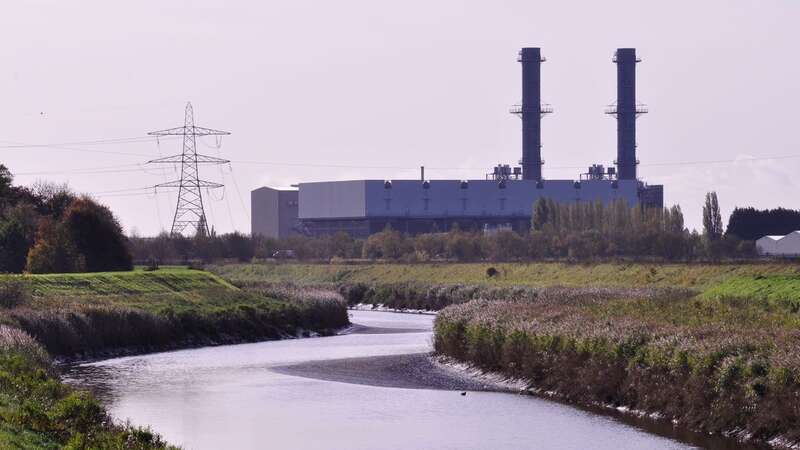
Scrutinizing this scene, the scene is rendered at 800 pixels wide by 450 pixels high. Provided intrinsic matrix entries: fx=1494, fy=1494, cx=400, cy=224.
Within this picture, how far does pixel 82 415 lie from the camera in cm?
2888

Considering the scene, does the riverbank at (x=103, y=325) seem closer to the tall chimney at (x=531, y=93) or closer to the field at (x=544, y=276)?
the field at (x=544, y=276)

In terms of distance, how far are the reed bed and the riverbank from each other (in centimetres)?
1327

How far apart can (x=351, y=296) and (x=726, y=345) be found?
76.4m

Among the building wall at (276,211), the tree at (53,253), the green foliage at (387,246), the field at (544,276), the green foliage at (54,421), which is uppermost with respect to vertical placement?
the building wall at (276,211)

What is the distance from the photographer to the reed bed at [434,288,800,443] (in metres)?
32.3

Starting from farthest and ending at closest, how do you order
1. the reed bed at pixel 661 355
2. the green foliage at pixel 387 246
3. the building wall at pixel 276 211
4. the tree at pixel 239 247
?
the building wall at pixel 276 211 → the green foliage at pixel 387 246 → the tree at pixel 239 247 → the reed bed at pixel 661 355

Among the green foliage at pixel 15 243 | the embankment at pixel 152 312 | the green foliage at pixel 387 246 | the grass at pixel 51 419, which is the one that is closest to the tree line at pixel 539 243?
the green foliage at pixel 387 246

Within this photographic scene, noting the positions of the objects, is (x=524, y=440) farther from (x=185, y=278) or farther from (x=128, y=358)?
(x=185, y=278)

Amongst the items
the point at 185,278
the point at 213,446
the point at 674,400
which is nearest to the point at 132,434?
the point at 213,446

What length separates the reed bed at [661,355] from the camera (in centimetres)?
3231

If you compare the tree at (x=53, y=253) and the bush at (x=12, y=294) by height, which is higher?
the tree at (x=53, y=253)

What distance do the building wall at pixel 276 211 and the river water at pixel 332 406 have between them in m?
131

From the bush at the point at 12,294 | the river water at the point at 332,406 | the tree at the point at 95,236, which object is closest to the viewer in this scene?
the river water at the point at 332,406

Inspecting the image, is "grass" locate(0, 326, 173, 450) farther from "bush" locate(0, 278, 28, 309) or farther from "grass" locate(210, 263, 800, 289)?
"grass" locate(210, 263, 800, 289)
